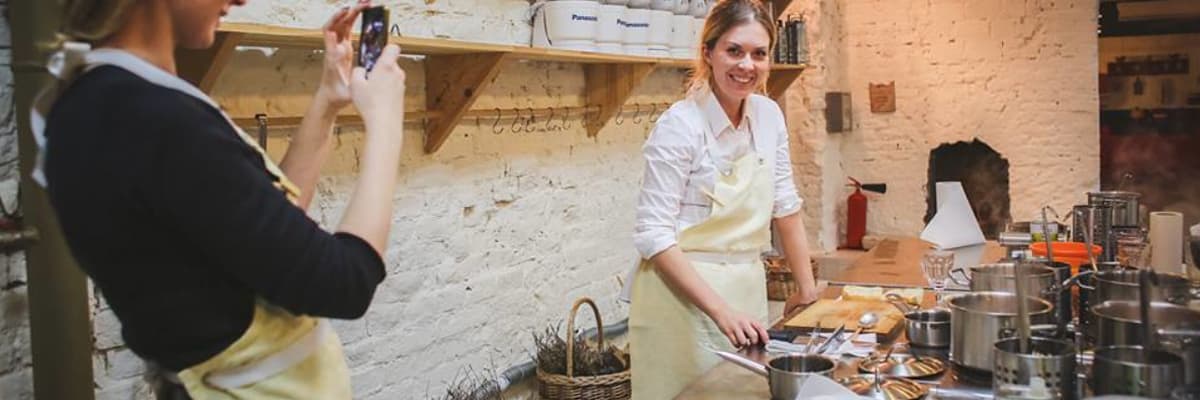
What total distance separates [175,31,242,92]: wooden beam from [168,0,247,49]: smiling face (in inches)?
38.4

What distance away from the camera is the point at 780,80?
5445 millimetres

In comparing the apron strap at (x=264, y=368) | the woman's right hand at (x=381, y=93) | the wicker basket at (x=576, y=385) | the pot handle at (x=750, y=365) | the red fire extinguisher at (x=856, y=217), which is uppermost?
the woman's right hand at (x=381, y=93)

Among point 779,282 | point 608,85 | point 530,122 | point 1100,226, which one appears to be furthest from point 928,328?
point 779,282

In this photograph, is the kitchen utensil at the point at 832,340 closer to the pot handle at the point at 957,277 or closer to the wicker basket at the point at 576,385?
the pot handle at the point at 957,277

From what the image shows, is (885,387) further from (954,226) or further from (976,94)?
(976,94)

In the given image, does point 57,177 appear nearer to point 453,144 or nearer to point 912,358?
point 912,358

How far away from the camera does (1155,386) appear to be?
1.53 meters

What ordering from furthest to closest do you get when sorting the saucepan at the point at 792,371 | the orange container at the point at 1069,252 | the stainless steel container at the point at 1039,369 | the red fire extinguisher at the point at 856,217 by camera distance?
the red fire extinguisher at the point at 856,217 → the orange container at the point at 1069,252 → the saucepan at the point at 792,371 → the stainless steel container at the point at 1039,369

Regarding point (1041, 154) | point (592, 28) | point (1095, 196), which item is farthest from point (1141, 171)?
point (592, 28)

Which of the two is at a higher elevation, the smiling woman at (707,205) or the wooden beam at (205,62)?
the wooden beam at (205,62)

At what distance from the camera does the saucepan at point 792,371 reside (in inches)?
66.7

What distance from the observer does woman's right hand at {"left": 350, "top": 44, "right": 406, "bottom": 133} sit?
→ 1468 millimetres

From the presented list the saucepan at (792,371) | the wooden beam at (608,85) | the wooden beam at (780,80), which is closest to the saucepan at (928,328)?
the saucepan at (792,371)

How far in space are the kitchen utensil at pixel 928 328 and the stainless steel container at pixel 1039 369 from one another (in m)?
0.43
